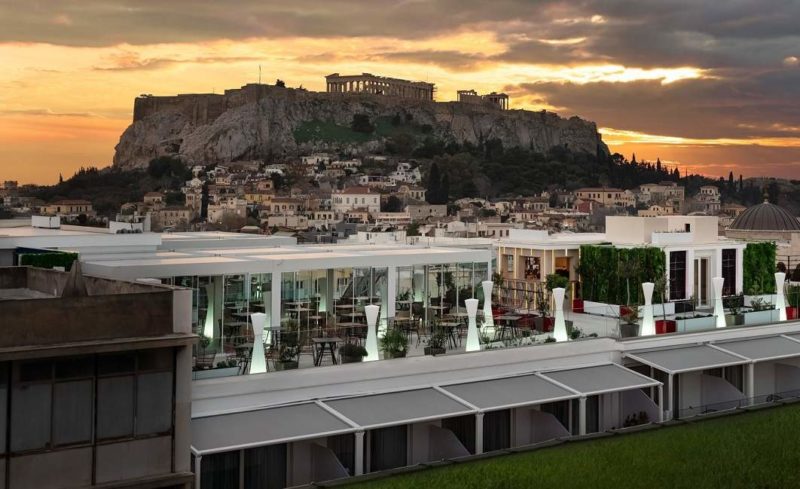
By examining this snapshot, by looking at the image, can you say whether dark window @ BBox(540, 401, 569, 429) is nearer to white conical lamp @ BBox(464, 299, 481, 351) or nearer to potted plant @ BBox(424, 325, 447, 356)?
white conical lamp @ BBox(464, 299, 481, 351)

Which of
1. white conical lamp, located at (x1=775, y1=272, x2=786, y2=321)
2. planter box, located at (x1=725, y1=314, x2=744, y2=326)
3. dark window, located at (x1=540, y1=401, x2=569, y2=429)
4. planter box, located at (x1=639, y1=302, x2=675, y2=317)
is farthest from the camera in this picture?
white conical lamp, located at (x1=775, y1=272, x2=786, y2=321)

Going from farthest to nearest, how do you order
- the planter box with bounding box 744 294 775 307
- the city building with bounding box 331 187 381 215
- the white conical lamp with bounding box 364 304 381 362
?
1. the city building with bounding box 331 187 381 215
2. the planter box with bounding box 744 294 775 307
3. the white conical lamp with bounding box 364 304 381 362

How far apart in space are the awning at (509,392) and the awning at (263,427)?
8.60ft

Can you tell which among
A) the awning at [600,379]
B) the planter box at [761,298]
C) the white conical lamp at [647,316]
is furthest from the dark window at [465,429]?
the planter box at [761,298]

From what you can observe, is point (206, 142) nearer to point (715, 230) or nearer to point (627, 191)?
point (627, 191)

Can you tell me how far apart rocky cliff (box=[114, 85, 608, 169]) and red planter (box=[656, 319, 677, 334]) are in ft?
539

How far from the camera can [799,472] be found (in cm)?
1641

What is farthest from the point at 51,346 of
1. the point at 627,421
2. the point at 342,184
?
the point at 342,184

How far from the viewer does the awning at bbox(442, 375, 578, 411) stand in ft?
50.5

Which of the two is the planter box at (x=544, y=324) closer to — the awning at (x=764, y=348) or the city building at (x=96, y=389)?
the awning at (x=764, y=348)

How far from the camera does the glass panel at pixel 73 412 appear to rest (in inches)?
435

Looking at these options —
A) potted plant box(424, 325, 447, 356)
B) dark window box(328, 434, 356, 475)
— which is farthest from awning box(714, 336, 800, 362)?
dark window box(328, 434, 356, 475)

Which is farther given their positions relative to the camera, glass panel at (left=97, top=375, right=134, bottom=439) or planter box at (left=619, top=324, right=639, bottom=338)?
planter box at (left=619, top=324, right=639, bottom=338)

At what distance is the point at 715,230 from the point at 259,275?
1463 centimetres
